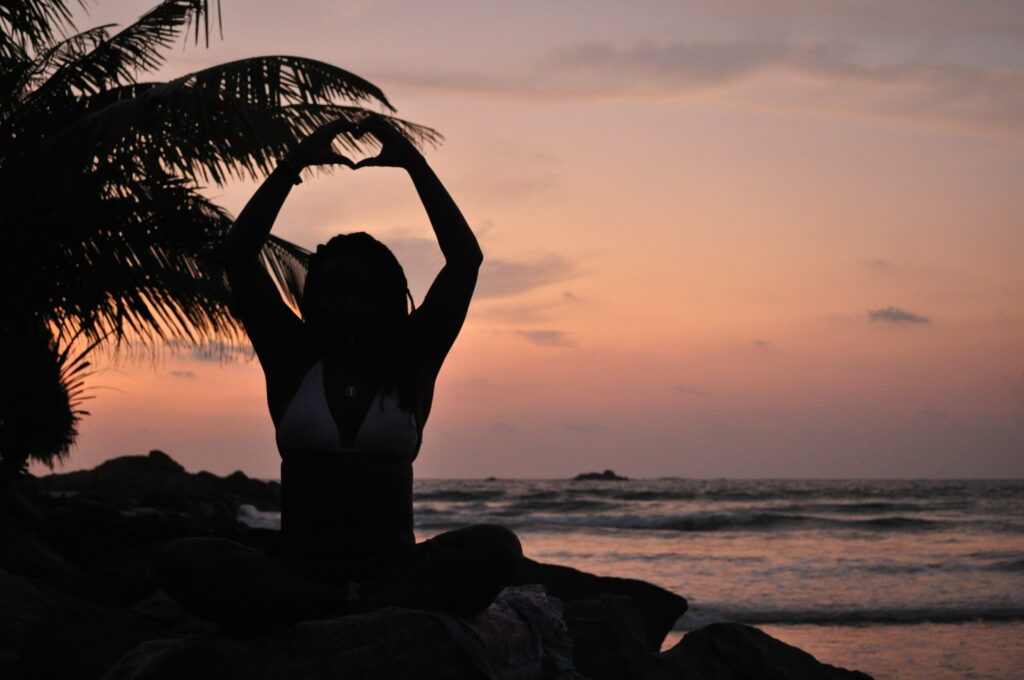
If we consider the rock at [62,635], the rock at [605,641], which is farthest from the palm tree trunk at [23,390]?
the rock at [605,641]

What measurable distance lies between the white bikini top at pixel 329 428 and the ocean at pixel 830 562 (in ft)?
18.8

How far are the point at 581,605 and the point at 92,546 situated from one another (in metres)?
7.88

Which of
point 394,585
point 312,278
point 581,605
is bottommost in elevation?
point 581,605

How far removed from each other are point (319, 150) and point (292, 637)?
1.42 meters

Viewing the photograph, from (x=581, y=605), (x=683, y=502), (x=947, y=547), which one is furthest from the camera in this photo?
(x=683, y=502)

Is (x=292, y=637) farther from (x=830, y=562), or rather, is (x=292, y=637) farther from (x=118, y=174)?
(x=830, y=562)

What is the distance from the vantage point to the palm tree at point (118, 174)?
7.65m

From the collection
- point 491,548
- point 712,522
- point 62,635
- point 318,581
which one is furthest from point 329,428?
point 712,522

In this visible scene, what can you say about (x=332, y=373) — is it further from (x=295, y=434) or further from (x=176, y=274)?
(x=176, y=274)

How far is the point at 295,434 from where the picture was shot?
3.14 metres

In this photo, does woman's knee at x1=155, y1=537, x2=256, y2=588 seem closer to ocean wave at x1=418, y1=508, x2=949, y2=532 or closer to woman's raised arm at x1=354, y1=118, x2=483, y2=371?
woman's raised arm at x1=354, y1=118, x2=483, y2=371

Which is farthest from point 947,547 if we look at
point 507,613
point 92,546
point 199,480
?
point 199,480

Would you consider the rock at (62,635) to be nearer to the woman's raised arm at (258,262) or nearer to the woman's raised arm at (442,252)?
the woman's raised arm at (258,262)

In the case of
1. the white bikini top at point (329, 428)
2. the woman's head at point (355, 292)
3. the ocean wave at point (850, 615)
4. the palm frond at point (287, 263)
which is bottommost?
the ocean wave at point (850, 615)
